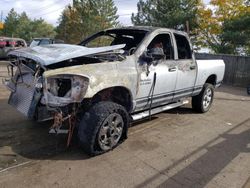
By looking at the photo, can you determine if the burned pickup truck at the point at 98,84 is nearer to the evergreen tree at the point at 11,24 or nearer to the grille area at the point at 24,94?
the grille area at the point at 24,94

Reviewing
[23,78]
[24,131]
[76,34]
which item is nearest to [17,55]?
[23,78]

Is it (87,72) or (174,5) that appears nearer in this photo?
(87,72)

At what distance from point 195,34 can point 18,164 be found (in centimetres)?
2549

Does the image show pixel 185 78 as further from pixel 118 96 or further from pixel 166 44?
pixel 118 96

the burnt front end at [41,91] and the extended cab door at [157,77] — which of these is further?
the extended cab door at [157,77]

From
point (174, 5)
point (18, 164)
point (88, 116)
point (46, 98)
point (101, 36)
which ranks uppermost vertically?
point (174, 5)

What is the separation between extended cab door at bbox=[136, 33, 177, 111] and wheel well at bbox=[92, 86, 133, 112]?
0.20 meters

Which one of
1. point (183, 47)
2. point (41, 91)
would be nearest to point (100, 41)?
point (183, 47)

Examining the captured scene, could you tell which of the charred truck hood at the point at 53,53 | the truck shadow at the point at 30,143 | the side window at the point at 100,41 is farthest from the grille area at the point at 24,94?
the side window at the point at 100,41

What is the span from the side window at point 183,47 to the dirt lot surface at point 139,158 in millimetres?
1491

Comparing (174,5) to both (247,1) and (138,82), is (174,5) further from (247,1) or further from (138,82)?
(138,82)

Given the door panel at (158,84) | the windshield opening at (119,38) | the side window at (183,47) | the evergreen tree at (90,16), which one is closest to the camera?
the door panel at (158,84)

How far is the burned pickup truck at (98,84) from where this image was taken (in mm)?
3852

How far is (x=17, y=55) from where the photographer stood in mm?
4398
